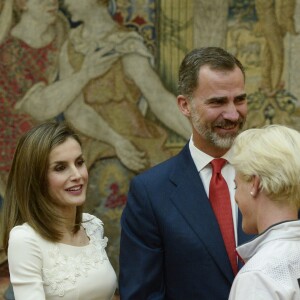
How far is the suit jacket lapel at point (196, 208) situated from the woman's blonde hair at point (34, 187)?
1.96ft

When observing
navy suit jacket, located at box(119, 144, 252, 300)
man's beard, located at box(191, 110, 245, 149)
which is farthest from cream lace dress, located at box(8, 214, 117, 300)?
man's beard, located at box(191, 110, 245, 149)

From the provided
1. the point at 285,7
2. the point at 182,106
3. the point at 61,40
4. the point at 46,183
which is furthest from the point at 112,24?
the point at 46,183

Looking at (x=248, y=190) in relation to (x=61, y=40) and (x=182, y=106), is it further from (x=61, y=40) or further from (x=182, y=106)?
(x=61, y=40)

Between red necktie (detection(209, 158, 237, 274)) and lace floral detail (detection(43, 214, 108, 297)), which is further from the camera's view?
red necktie (detection(209, 158, 237, 274))

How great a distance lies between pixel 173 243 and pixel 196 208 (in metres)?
0.21

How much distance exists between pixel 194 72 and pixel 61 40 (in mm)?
2999

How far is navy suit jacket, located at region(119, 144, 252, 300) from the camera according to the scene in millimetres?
3639

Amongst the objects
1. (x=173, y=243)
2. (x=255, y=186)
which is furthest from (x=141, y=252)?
(x=255, y=186)

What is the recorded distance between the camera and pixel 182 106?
407 centimetres

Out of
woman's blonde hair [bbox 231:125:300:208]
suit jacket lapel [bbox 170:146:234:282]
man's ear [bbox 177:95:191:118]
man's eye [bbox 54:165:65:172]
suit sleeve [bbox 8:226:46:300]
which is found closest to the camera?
woman's blonde hair [bbox 231:125:300:208]

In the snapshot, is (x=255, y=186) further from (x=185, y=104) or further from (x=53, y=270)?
(x=185, y=104)

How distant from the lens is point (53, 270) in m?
3.55

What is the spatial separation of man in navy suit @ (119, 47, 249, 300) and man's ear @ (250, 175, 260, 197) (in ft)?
2.86

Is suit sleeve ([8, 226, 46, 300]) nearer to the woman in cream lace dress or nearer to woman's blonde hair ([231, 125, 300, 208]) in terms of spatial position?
the woman in cream lace dress
